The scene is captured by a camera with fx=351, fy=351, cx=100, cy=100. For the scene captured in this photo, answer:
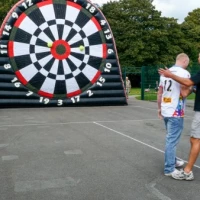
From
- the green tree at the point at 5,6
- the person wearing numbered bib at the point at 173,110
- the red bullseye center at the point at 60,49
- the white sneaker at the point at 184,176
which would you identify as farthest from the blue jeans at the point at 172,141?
the green tree at the point at 5,6

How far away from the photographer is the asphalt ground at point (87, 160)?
4.06 metres

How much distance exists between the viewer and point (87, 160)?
5.46m

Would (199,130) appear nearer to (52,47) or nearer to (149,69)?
(52,47)

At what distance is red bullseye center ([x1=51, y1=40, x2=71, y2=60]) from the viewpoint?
12.6 m

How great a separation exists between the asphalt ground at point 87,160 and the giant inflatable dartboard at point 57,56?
2671 mm

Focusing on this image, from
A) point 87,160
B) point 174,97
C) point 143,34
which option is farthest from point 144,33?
point 174,97

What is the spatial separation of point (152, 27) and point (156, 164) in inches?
1454

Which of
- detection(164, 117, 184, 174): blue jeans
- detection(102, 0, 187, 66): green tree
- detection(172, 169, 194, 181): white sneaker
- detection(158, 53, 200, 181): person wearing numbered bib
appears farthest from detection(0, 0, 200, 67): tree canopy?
detection(172, 169, 194, 181): white sneaker

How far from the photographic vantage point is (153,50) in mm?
38625

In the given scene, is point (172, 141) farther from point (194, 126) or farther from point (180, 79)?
point (180, 79)

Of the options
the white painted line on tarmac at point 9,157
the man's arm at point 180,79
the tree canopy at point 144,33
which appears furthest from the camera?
the tree canopy at point 144,33

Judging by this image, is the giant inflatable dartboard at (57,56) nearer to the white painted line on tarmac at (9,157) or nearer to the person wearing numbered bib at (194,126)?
the white painted line on tarmac at (9,157)

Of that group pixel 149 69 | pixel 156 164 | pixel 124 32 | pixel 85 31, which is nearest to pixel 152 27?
pixel 124 32

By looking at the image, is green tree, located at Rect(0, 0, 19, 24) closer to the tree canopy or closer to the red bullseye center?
the tree canopy
